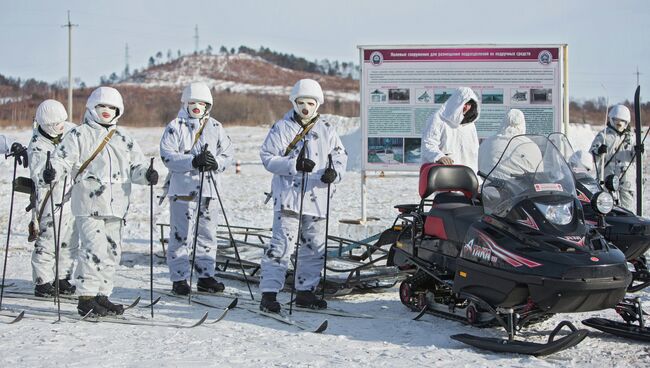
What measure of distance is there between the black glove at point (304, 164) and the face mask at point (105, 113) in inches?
60.0

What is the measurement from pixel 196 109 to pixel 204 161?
0.94 metres

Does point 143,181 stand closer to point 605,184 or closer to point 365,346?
point 365,346

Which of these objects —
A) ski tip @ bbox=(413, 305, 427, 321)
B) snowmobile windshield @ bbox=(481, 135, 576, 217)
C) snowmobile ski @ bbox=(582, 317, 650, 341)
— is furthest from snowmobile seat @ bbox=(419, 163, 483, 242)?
snowmobile ski @ bbox=(582, 317, 650, 341)

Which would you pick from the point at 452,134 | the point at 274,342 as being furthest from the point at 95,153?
the point at 452,134

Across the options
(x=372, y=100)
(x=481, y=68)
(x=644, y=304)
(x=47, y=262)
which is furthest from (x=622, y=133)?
(x=47, y=262)

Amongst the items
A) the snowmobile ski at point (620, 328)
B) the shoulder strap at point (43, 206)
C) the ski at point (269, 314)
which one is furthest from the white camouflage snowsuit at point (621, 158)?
the shoulder strap at point (43, 206)

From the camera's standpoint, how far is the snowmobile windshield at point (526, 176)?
575cm

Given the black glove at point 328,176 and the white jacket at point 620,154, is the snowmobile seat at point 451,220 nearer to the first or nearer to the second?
the black glove at point 328,176

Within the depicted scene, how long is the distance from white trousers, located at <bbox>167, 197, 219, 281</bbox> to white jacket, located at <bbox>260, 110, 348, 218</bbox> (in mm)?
1076

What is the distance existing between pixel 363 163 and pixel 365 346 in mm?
6114

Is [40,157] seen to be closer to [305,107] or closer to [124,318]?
[124,318]

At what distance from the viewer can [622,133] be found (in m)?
10.9

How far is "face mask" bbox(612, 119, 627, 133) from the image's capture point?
1081 centimetres

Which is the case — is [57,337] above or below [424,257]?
below
